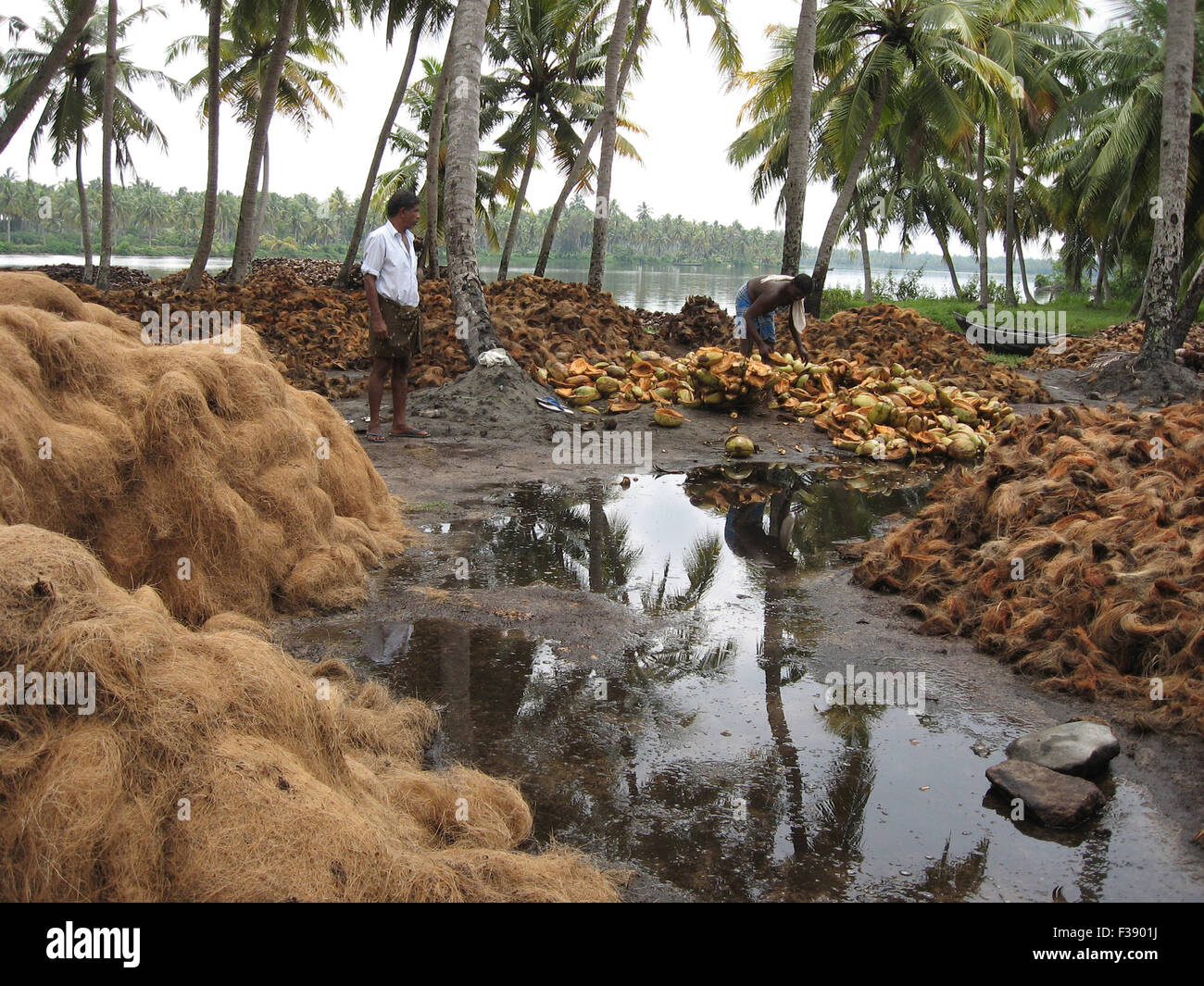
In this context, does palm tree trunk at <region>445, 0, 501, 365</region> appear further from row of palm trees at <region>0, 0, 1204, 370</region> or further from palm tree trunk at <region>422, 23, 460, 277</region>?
palm tree trunk at <region>422, 23, 460, 277</region>

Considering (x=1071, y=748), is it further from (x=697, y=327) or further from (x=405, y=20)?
(x=405, y=20)

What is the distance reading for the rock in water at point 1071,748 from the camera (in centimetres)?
373

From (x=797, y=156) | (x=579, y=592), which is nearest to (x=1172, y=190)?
(x=797, y=156)

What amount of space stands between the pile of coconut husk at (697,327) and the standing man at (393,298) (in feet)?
25.2

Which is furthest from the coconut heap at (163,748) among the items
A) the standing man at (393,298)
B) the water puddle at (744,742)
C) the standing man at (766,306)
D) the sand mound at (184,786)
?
the standing man at (766,306)

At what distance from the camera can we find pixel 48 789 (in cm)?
237

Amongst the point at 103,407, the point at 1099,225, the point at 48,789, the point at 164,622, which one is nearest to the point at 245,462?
the point at 103,407

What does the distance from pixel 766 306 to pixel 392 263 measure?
5.15m

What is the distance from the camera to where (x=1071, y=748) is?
3789 mm

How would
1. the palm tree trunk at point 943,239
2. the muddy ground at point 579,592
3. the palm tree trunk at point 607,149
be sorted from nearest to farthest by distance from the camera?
the muddy ground at point 579,592 → the palm tree trunk at point 607,149 → the palm tree trunk at point 943,239

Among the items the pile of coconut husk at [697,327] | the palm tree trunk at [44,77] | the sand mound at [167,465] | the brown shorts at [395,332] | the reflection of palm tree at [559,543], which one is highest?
the palm tree trunk at [44,77]

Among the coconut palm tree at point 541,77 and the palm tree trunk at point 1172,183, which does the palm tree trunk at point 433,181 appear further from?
the palm tree trunk at point 1172,183

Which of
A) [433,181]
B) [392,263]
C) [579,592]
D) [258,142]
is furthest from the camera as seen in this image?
[433,181]

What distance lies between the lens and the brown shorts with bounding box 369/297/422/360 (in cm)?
904
